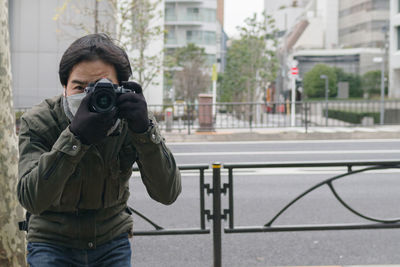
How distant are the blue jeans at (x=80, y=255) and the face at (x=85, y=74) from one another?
58 cm

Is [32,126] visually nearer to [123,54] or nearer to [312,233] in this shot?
[123,54]

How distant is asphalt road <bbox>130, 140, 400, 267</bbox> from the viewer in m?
5.02

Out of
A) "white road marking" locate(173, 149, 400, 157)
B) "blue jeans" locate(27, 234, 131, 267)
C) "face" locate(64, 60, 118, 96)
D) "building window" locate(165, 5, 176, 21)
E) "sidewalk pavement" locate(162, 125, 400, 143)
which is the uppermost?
"building window" locate(165, 5, 176, 21)

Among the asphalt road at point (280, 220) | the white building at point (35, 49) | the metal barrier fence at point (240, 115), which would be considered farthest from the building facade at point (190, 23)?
the asphalt road at point (280, 220)

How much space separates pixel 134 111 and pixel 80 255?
0.60m

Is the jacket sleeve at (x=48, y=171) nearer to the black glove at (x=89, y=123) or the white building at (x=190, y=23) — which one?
the black glove at (x=89, y=123)

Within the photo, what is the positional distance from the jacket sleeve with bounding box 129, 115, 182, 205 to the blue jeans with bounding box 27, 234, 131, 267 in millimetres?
251

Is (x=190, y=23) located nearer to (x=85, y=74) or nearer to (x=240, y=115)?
(x=240, y=115)

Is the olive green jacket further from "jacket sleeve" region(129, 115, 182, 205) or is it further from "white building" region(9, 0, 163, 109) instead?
"white building" region(9, 0, 163, 109)

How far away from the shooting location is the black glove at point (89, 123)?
1614 mm

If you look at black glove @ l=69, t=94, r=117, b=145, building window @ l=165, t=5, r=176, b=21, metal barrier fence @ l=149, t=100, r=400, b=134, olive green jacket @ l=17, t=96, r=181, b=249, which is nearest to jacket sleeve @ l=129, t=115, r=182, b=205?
olive green jacket @ l=17, t=96, r=181, b=249

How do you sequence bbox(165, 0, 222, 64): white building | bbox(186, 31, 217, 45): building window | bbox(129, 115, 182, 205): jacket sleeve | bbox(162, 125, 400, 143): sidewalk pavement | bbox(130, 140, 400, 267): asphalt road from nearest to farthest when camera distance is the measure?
bbox(129, 115, 182, 205): jacket sleeve
bbox(130, 140, 400, 267): asphalt road
bbox(162, 125, 400, 143): sidewalk pavement
bbox(165, 0, 222, 64): white building
bbox(186, 31, 217, 45): building window

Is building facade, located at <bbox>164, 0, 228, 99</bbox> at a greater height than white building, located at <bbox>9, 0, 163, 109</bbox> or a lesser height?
greater

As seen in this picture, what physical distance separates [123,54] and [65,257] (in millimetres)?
791
